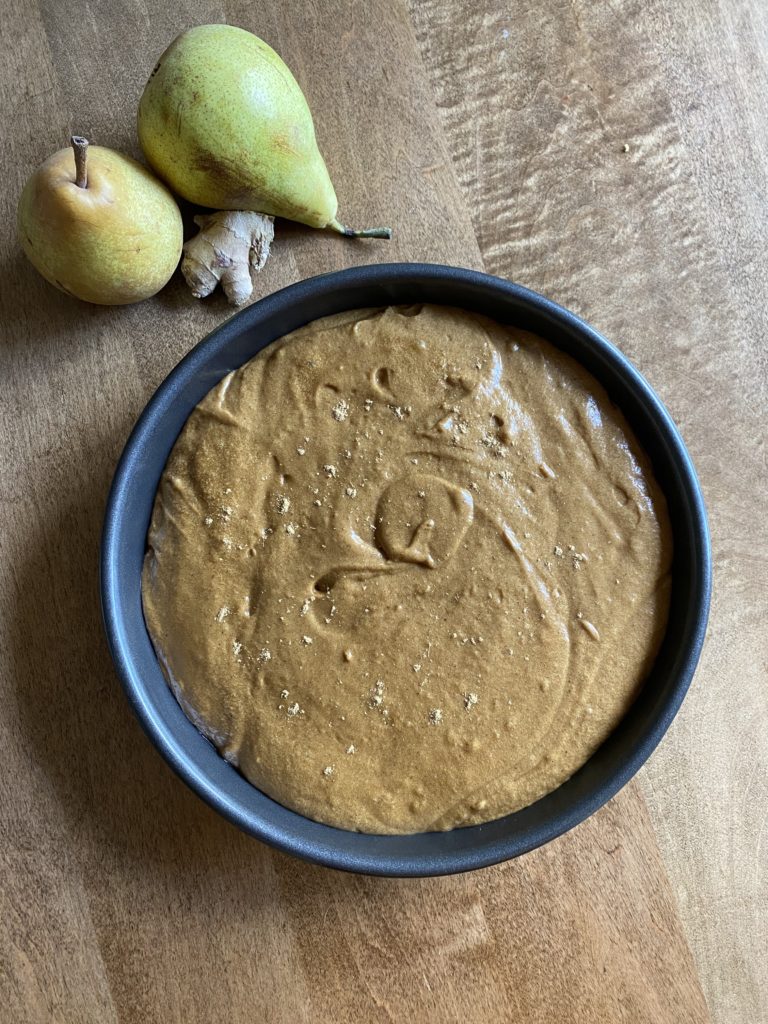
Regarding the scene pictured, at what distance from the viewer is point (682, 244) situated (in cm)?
147

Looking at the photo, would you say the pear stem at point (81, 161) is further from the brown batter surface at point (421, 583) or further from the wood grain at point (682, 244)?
the wood grain at point (682, 244)

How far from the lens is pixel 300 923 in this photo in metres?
1.41

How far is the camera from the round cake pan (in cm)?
124

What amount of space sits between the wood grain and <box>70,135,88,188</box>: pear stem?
0.61m

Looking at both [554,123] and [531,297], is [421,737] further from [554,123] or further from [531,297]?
[554,123]

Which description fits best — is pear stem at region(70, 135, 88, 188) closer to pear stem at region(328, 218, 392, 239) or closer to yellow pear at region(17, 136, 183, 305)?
yellow pear at region(17, 136, 183, 305)

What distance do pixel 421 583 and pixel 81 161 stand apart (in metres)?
0.77

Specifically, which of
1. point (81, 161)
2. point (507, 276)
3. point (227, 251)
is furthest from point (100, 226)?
point (507, 276)

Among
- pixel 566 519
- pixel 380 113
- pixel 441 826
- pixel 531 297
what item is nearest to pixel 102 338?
pixel 380 113

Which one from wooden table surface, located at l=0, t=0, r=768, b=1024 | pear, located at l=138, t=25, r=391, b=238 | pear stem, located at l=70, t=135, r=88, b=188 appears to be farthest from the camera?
wooden table surface, located at l=0, t=0, r=768, b=1024

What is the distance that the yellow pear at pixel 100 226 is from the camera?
49.3 inches

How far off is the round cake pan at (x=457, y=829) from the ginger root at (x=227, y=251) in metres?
0.13

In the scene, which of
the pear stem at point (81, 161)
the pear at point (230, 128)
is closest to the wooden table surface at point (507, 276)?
the pear at point (230, 128)

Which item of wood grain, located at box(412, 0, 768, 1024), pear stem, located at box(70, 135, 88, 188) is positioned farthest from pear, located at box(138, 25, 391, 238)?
wood grain, located at box(412, 0, 768, 1024)
